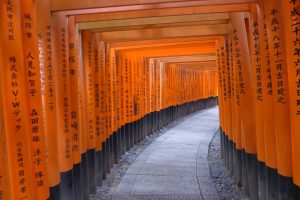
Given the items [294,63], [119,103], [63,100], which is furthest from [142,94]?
[294,63]

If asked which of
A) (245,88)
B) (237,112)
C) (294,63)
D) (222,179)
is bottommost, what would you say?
(222,179)

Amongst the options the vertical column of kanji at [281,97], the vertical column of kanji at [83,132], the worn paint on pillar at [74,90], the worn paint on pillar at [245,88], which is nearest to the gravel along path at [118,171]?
the vertical column of kanji at [83,132]

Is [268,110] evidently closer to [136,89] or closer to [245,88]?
[245,88]

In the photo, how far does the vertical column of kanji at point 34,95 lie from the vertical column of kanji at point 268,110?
2729mm

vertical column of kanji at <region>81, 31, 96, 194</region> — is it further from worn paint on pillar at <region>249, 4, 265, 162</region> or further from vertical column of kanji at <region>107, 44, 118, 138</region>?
worn paint on pillar at <region>249, 4, 265, 162</region>

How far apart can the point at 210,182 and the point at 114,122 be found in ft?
10.4

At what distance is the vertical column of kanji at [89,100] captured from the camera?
23.8 ft

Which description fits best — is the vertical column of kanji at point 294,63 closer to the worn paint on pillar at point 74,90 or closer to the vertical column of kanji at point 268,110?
the vertical column of kanji at point 268,110

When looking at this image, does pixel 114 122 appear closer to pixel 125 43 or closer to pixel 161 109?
pixel 125 43

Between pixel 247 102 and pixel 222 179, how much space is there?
8.89 feet

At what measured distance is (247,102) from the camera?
21.2 ft

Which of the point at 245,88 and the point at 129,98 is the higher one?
the point at 245,88

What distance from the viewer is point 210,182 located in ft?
26.5

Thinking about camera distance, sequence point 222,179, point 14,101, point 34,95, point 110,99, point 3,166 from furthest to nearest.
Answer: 1. point 110,99
2. point 222,179
3. point 34,95
4. point 14,101
5. point 3,166
